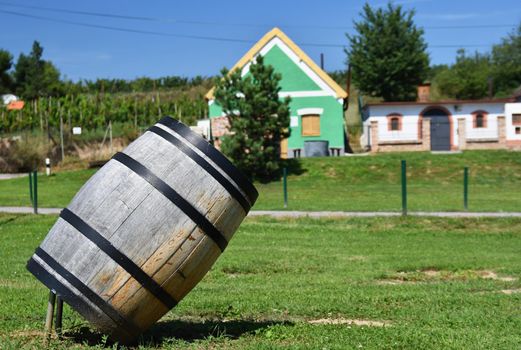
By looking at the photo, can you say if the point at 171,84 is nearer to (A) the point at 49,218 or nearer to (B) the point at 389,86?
(B) the point at 389,86

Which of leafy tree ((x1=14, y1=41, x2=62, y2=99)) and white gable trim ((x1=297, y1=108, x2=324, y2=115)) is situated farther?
leafy tree ((x1=14, y1=41, x2=62, y2=99))

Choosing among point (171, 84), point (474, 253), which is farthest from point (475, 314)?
point (171, 84)

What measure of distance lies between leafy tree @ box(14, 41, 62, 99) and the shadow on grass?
6274 cm

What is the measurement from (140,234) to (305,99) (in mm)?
34471

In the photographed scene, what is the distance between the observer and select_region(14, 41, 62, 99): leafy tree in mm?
67688

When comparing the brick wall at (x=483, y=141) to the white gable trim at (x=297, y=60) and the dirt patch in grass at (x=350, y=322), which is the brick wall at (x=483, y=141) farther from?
the dirt patch in grass at (x=350, y=322)

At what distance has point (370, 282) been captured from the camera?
1022 centimetres

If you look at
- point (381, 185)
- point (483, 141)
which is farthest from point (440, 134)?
point (381, 185)

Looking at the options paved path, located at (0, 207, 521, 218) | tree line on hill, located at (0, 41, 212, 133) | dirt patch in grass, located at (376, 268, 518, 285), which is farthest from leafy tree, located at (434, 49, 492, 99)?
dirt patch in grass, located at (376, 268, 518, 285)

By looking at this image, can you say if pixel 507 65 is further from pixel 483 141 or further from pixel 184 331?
pixel 184 331

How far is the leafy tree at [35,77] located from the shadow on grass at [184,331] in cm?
6274

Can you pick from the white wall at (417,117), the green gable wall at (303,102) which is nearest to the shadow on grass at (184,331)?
the green gable wall at (303,102)

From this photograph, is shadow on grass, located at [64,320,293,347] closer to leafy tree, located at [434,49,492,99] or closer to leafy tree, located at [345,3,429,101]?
leafy tree, located at [345,3,429,101]

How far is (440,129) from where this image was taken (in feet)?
144
